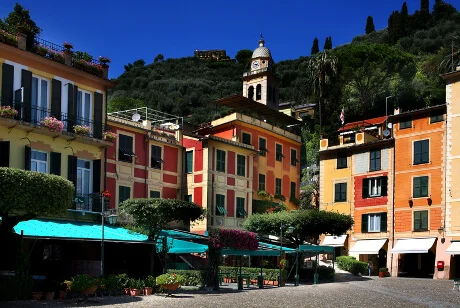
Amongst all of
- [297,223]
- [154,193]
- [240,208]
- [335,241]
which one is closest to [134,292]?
[154,193]

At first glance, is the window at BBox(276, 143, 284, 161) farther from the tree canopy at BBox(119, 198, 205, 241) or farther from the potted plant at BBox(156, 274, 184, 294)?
the potted plant at BBox(156, 274, 184, 294)

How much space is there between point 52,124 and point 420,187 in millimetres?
35384

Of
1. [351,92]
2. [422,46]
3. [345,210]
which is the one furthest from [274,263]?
[422,46]

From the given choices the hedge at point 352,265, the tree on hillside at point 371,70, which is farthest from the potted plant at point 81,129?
the tree on hillside at point 371,70

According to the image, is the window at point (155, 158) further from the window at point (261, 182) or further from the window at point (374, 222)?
the window at point (374, 222)

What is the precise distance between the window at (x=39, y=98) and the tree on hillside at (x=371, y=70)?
202 ft

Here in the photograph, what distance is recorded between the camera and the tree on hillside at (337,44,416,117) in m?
90.1

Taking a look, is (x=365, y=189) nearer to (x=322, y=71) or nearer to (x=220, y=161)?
(x=220, y=161)

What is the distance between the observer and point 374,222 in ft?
192

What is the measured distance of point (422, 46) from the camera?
395 feet

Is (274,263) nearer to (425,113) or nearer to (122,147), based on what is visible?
(122,147)

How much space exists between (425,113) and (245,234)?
1106 inches

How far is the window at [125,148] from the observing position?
4073 centimetres

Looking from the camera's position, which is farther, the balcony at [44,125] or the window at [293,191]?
the window at [293,191]
